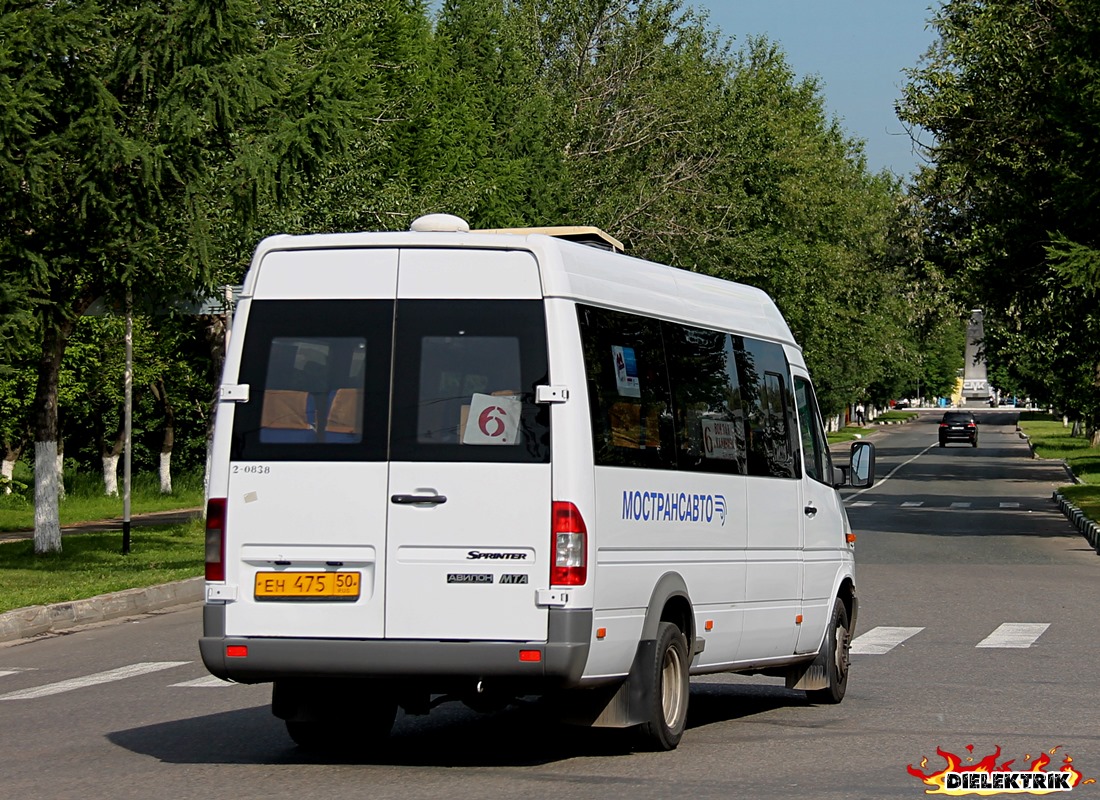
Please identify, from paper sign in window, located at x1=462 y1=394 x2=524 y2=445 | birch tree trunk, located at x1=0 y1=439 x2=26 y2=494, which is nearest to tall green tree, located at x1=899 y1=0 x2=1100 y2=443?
paper sign in window, located at x1=462 y1=394 x2=524 y2=445

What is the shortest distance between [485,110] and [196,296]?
29.6 m

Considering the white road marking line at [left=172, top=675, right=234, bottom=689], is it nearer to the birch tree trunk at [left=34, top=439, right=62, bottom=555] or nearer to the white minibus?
the white minibus

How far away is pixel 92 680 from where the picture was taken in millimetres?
12922

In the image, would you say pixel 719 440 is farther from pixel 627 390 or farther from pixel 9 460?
pixel 9 460

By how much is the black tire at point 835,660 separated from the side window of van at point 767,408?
115 centimetres

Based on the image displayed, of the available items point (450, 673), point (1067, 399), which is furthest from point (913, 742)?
point (1067, 399)

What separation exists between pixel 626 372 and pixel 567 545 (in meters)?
1.17

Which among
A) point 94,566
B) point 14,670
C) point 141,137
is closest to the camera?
point 14,670

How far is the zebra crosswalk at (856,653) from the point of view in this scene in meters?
12.4

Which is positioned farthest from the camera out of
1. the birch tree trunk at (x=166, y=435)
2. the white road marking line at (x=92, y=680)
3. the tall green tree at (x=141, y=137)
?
the birch tree trunk at (x=166, y=435)

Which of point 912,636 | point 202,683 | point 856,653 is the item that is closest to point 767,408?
point 856,653

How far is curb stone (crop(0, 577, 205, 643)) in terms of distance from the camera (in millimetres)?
16703

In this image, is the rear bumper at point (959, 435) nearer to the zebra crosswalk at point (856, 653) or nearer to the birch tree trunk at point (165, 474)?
the birch tree trunk at point (165, 474)

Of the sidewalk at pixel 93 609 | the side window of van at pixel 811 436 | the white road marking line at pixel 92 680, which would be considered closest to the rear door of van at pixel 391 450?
the side window of van at pixel 811 436
